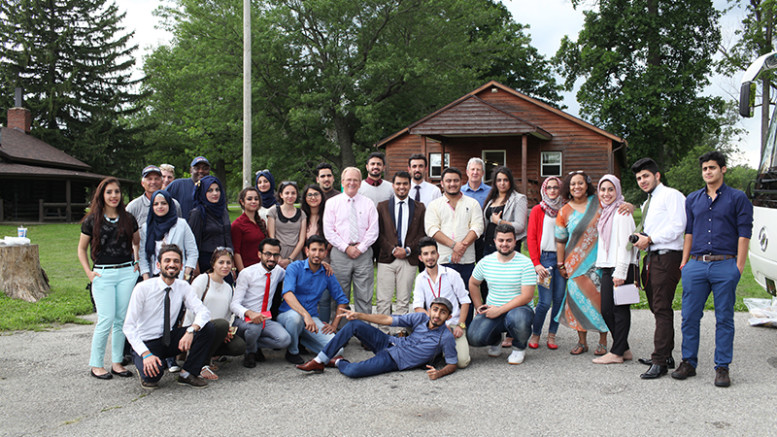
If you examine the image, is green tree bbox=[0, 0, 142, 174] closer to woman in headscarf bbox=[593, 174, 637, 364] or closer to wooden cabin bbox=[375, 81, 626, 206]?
wooden cabin bbox=[375, 81, 626, 206]

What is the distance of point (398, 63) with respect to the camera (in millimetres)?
27531

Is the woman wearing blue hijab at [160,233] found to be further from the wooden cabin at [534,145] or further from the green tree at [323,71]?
the green tree at [323,71]

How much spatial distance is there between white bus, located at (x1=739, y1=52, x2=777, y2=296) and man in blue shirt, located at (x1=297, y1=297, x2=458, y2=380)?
3.32m

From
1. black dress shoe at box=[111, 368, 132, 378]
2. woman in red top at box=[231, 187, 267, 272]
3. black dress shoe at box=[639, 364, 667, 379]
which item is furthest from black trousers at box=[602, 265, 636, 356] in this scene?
black dress shoe at box=[111, 368, 132, 378]

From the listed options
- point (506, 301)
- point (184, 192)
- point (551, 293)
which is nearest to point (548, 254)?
point (551, 293)

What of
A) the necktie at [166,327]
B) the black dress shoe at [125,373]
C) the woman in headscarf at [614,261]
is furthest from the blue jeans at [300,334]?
the woman in headscarf at [614,261]

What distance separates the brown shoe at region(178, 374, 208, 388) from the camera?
16.8 feet

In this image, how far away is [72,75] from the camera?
38.4 meters

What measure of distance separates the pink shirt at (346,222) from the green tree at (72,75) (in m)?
35.4

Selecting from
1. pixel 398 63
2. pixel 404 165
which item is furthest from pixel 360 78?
pixel 404 165

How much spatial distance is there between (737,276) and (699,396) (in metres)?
1.07

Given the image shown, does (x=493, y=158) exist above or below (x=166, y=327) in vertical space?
above

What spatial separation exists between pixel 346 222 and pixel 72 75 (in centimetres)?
3847

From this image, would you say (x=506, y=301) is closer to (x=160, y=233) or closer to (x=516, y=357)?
(x=516, y=357)
